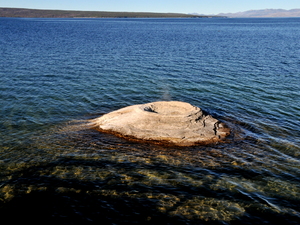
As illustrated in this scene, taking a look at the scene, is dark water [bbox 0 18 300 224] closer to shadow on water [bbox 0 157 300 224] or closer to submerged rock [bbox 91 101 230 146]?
shadow on water [bbox 0 157 300 224]

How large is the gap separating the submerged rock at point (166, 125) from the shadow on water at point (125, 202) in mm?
4518

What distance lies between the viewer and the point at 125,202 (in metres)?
13.2

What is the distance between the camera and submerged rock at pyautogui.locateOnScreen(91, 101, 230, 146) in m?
20.1

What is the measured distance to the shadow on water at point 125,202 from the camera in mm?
12164

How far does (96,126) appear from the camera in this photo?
22484 mm

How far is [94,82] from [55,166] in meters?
21.6

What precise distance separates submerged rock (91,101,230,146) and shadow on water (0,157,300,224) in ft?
14.8

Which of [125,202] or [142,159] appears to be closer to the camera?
[125,202]

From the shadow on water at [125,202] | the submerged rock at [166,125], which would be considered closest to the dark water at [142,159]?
the shadow on water at [125,202]

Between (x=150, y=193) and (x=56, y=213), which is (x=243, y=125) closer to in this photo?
(x=150, y=193)

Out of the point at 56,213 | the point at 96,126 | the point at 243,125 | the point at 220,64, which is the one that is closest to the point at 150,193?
the point at 56,213

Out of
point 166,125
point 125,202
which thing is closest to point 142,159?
point 125,202

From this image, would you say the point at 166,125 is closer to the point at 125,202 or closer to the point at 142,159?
the point at 142,159

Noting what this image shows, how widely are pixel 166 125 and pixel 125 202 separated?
899 cm
